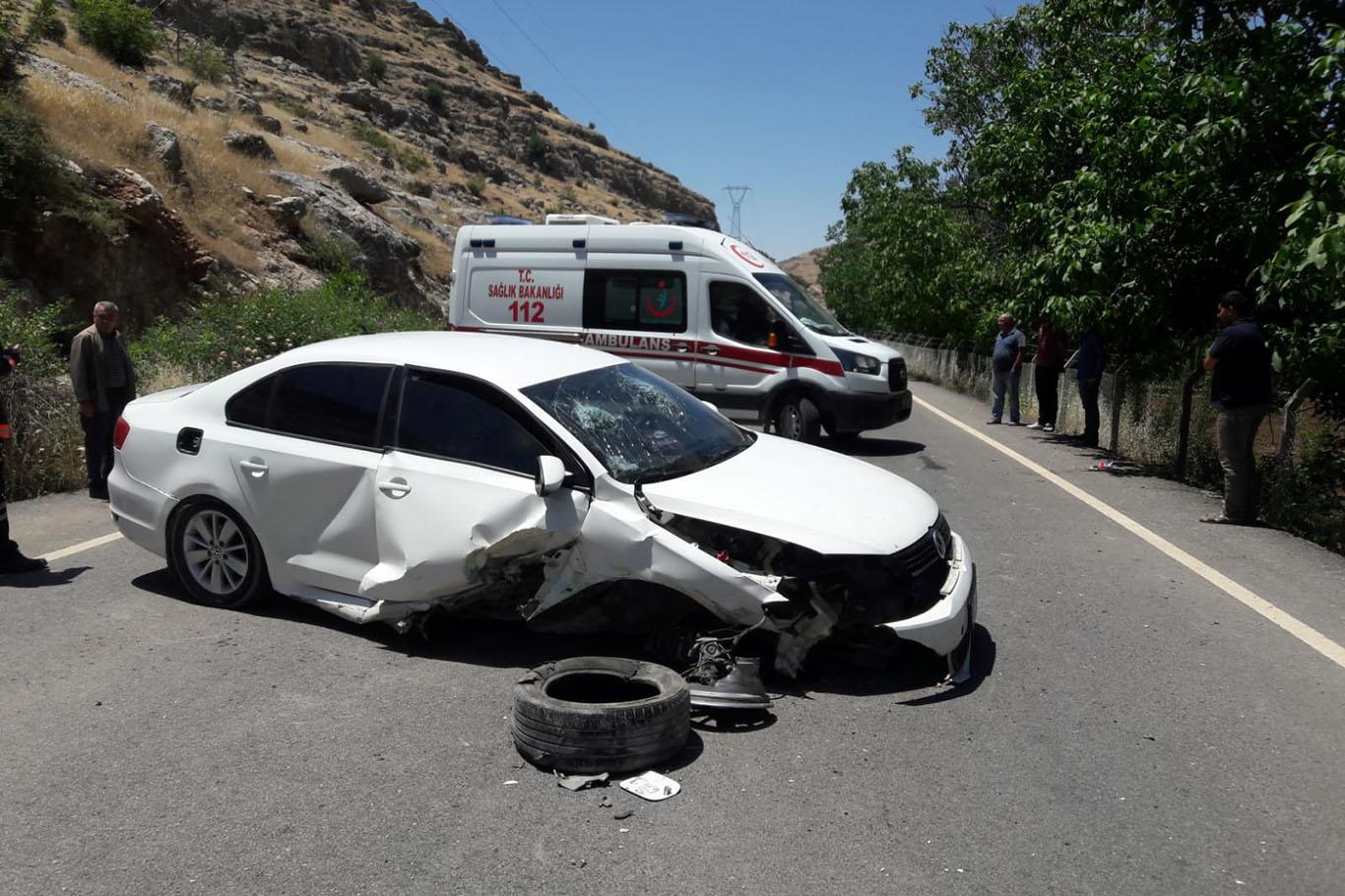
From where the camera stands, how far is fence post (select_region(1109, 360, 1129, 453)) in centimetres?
1449

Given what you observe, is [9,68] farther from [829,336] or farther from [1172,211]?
[1172,211]

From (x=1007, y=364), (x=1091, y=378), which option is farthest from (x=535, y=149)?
(x=1091, y=378)

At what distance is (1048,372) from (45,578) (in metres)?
14.0

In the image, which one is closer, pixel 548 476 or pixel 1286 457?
pixel 548 476

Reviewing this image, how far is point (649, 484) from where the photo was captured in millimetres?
5285

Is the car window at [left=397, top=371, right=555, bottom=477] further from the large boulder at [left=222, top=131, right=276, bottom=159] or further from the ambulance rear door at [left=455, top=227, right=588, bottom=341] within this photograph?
the large boulder at [left=222, top=131, right=276, bottom=159]

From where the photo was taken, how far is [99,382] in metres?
9.59

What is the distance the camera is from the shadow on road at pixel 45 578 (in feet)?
22.4

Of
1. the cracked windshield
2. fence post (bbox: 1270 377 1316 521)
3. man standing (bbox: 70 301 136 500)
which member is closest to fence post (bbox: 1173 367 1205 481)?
fence post (bbox: 1270 377 1316 521)

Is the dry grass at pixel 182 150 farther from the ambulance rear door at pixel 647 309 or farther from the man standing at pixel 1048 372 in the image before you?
the man standing at pixel 1048 372

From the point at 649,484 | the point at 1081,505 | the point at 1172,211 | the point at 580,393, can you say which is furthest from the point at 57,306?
the point at 1172,211

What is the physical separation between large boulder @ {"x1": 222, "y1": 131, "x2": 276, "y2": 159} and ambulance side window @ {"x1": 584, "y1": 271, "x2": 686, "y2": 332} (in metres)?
17.4

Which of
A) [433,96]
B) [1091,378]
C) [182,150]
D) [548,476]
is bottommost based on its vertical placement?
[548,476]

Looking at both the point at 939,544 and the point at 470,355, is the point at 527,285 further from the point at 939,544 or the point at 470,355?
the point at 939,544
